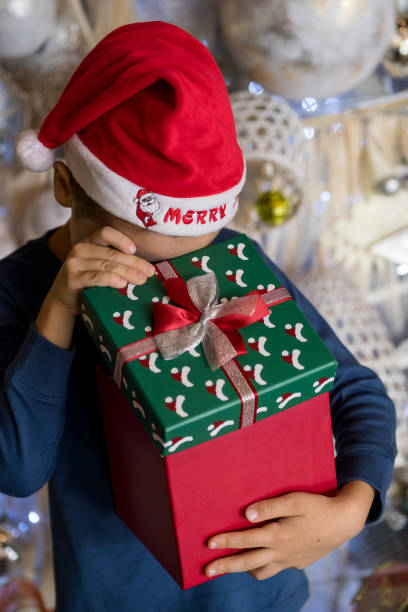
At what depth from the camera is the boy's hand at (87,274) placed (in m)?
0.69

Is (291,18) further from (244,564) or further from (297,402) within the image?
(244,564)

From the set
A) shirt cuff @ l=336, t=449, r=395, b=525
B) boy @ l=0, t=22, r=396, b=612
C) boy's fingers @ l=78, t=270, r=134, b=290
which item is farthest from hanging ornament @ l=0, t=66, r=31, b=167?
shirt cuff @ l=336, t=449, r=395, b=525

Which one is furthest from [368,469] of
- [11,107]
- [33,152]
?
[11,107]

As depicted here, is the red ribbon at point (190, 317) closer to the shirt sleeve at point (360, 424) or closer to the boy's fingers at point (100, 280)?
the boy's fingers at point (100, 280)

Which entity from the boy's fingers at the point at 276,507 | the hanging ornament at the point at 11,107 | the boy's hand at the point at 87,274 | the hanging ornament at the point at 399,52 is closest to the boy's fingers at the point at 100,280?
the boy's hand at the point at 87,274

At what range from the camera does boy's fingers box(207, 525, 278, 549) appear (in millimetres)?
702

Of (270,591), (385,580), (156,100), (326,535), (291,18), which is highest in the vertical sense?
(156,100)

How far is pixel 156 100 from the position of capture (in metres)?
0.67

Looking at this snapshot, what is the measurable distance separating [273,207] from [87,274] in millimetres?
833

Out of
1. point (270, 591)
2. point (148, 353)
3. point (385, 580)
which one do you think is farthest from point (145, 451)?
point (385, 580)

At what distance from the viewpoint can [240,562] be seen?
72 centimetres

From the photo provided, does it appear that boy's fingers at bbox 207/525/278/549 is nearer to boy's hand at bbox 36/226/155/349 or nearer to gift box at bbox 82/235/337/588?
gift box at bbox 82/235/337/588

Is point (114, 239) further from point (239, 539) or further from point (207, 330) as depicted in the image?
point (239, 539)

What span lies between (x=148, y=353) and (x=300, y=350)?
0.15 meters
